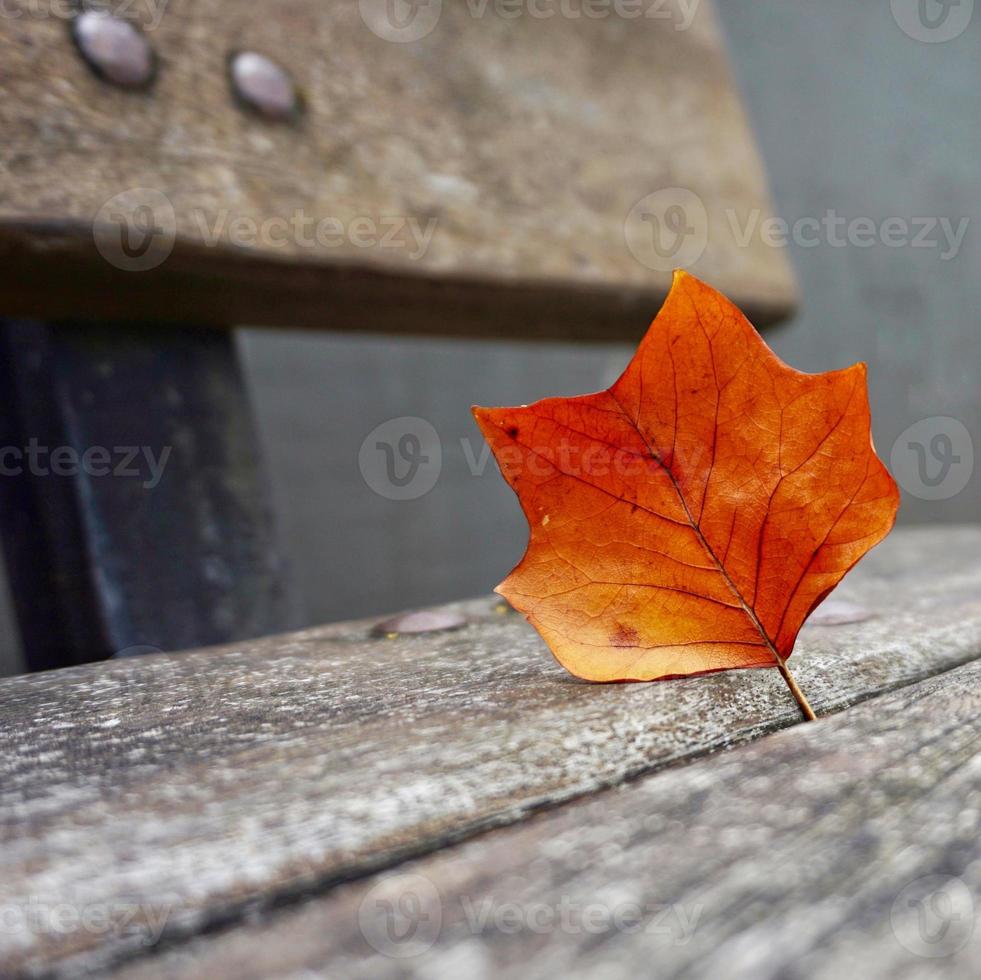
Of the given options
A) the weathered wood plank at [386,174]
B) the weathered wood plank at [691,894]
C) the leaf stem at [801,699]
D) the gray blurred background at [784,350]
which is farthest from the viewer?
the gray blurred background at [784,350]

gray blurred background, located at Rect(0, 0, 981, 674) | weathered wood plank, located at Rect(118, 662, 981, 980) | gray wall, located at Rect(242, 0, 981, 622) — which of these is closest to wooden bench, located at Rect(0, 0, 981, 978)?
weathered wood plank, located at Rect(118, 662, 981, 980)

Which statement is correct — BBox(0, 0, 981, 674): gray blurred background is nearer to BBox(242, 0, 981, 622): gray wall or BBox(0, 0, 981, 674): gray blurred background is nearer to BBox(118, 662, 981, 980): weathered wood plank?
BBox(242, 0, 981, 622): gray wall

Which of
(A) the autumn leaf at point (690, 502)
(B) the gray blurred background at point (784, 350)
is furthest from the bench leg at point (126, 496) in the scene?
(B) the gray blurred background at point (784, 350)

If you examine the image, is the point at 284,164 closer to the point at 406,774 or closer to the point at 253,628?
the point at 253,628

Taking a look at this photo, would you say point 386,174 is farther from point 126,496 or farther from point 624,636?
point 624,636

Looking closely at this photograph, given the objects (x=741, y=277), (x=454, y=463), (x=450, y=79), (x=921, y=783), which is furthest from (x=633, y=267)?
(x=454, y=463)

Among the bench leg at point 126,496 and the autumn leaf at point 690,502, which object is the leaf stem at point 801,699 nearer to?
the autumn leaf at point 690,502

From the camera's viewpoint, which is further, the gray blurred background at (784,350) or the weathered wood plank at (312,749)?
the gray blurred background at (784,350)
